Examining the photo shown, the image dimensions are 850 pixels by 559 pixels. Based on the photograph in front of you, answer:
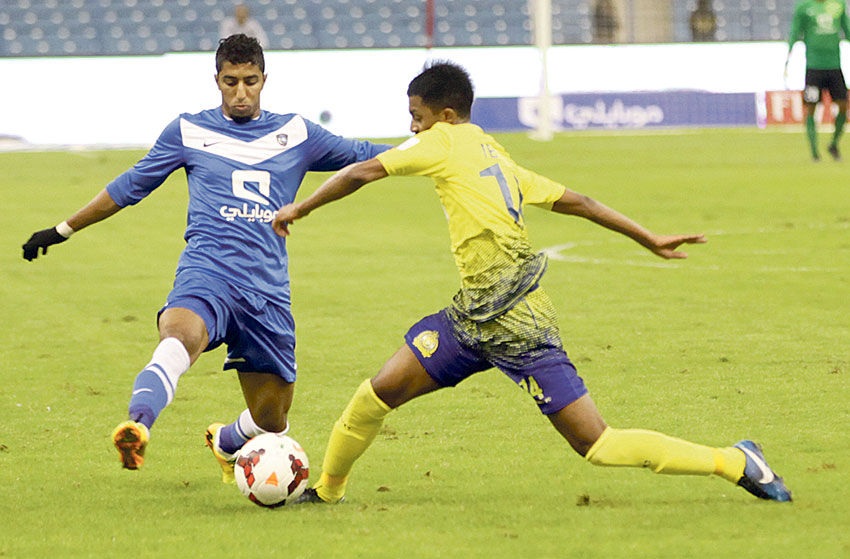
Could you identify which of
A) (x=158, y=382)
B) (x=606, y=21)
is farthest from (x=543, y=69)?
(x=158, y=382)

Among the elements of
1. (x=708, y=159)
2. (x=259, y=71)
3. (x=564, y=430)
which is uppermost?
(x=259, y=71)

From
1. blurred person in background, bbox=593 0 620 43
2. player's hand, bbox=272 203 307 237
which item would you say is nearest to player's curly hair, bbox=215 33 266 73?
player's hand, bbox=272 203 307 237

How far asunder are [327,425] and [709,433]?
1.81 meters

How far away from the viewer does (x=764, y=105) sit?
2900cm

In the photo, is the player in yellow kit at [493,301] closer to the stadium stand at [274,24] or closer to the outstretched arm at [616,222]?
the outstretched arm at [616,222]

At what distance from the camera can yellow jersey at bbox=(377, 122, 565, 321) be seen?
15.3 feet

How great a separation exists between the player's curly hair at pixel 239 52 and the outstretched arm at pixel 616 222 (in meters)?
1.32

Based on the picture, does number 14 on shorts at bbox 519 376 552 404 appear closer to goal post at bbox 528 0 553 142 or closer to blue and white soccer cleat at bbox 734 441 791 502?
blue and white soccer cleat at bbox 734 441 791 502

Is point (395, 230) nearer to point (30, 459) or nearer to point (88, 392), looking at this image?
point (88, 392)

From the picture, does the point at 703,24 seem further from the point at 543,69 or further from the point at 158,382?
the point at 158,382

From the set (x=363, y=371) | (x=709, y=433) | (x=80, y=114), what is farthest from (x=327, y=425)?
(x=80, y=114)

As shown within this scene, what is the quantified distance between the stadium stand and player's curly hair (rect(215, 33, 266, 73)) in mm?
24488

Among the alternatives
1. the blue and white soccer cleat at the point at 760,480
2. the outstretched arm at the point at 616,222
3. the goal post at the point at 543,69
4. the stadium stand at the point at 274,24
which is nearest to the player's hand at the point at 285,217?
the outstretched arm at the point at 616,222

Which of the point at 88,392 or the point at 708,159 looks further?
the point at 708,159
